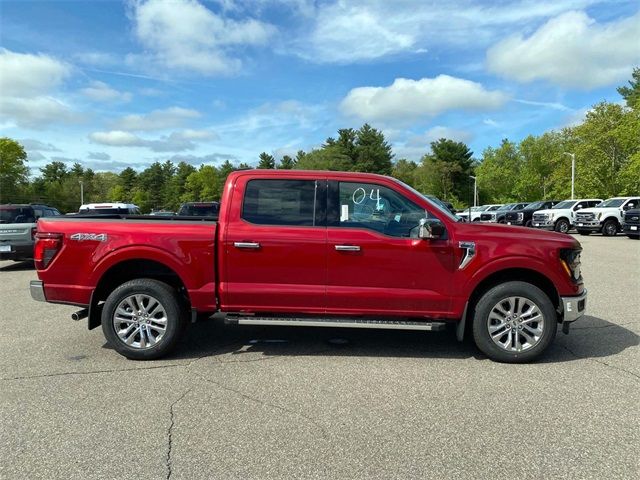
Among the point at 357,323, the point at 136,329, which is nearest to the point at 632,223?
the point at 357,323

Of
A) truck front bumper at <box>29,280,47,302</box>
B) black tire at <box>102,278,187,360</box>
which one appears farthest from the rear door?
truck front bumper at <box>29,280,47,302</box>

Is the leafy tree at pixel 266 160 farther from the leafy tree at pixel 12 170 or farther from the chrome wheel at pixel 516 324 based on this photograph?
the chrome wheel at pixel 516 324

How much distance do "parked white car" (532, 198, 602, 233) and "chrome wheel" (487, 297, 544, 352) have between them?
23.6 metres

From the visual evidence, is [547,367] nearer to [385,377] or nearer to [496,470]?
[385,377]

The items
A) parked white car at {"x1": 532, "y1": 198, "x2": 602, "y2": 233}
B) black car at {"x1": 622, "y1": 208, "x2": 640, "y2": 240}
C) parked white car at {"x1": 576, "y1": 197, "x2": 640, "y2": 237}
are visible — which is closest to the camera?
black car at {"x1": 622, "y1": 208, "x2": 640, "y2": 240}

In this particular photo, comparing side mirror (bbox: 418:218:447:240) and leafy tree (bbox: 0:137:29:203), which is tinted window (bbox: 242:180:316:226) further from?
leafy tree (bbox: 0:137:29:203)

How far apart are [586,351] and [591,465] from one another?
8.46 feet

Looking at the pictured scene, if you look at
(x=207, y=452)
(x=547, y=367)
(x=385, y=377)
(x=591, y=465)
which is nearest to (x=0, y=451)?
(x=207, y=452)

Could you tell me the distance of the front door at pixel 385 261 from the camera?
4895mm

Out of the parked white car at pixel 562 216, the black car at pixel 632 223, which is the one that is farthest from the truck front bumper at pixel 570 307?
the parked white car at pixel 562 216

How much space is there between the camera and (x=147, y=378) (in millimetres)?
4602

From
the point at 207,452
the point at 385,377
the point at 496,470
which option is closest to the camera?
the point at 496,470

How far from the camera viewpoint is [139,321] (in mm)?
5094

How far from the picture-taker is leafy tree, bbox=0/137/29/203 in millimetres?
71438
